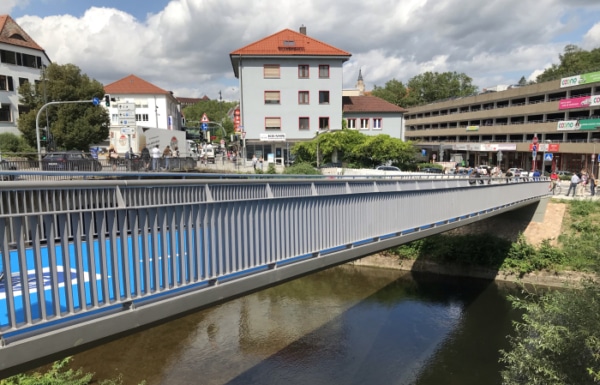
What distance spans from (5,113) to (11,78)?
367 cm

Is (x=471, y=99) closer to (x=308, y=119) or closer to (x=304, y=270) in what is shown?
(x=308, y=119)

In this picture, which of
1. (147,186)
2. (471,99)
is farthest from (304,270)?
(471,99)

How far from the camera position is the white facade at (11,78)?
40.6 m

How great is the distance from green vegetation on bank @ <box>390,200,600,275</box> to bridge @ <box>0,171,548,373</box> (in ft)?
50.0

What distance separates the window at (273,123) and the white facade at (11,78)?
24397 millimetres

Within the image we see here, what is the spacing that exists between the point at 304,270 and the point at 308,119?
3474cm

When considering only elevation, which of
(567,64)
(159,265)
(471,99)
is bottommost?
(159,265)

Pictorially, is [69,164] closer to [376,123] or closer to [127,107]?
[127,107]

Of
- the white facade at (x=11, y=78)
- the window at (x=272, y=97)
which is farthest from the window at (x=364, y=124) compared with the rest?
the white facade at (x=11, y=78)

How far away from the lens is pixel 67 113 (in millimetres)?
36719

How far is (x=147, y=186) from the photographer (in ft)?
14.6

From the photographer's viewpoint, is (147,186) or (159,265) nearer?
(147,186)

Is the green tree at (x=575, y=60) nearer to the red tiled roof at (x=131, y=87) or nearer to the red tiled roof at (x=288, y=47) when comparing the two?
the red tiled roof at (x=288, y=47)

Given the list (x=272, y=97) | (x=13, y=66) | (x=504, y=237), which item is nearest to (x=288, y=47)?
(x=272, y=97)
